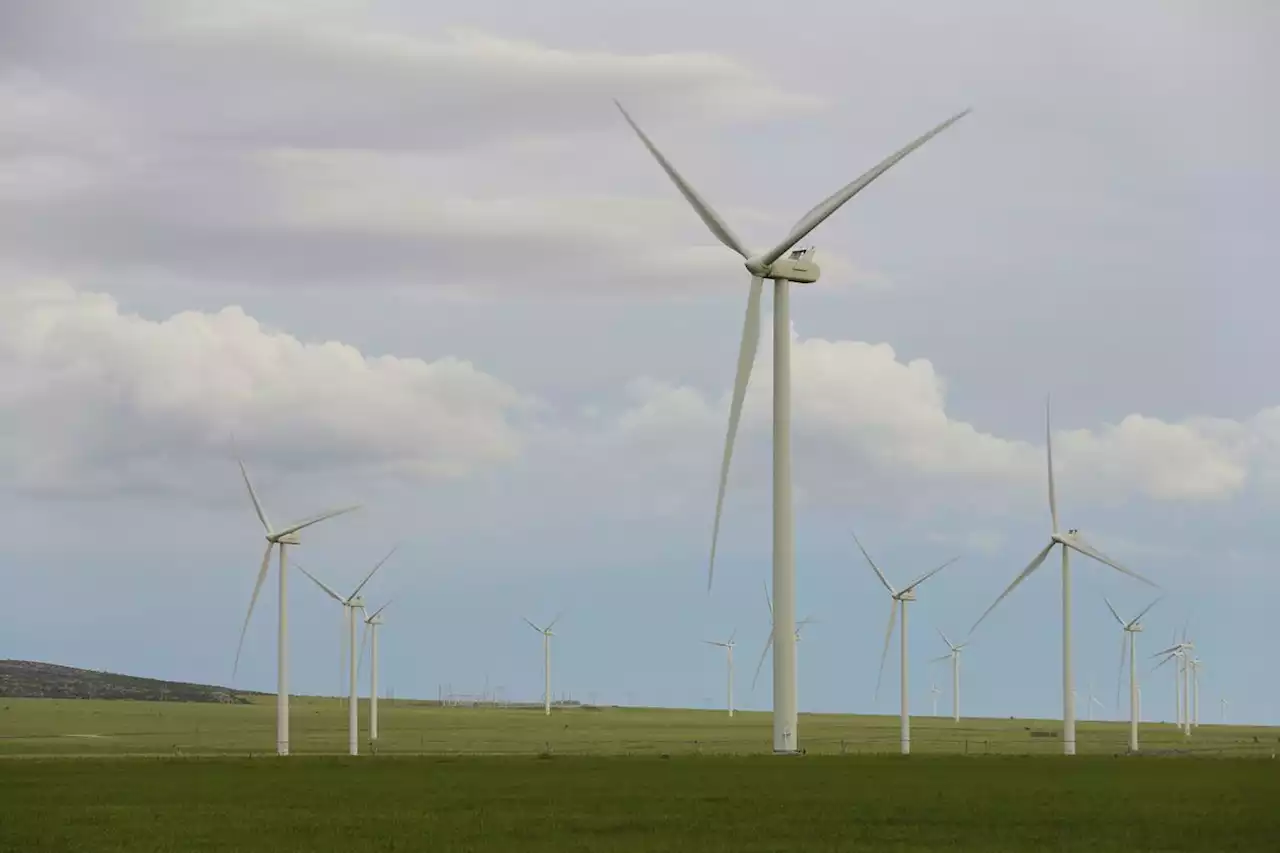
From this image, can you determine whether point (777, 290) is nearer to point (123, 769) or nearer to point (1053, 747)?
point (123, 769)

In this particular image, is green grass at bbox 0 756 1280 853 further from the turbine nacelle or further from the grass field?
the turbine nacelle

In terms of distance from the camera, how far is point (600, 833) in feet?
148

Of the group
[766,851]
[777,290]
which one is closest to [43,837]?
[766,851]

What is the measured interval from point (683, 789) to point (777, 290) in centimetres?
2639

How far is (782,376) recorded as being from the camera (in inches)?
3103

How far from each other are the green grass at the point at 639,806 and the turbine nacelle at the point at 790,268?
20.1 meters

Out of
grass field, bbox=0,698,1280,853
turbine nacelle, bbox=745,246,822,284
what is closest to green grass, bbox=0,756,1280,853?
grass field, bbox=0,698,1280,853

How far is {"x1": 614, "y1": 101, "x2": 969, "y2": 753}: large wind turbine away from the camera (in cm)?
7506

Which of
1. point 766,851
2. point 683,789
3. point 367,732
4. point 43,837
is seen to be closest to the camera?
point 766,851

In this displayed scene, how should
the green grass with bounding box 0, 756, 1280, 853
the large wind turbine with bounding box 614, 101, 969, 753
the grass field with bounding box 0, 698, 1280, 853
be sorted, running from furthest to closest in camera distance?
the large wind turbine with bounding box 614, 101, 969, 753 → the grass field with bounding box 0, 698, 1280, 853 → the green grass with bounding box 0, 756, 1280, 853

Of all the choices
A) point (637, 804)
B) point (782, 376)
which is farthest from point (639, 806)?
point (782, 376)

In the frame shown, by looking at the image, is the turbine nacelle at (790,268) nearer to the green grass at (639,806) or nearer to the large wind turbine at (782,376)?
the large wind turbine at (782,376)

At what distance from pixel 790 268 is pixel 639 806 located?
3243 cm

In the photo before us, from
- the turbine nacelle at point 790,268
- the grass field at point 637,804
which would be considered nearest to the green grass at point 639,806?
the grass field at point 637,804
